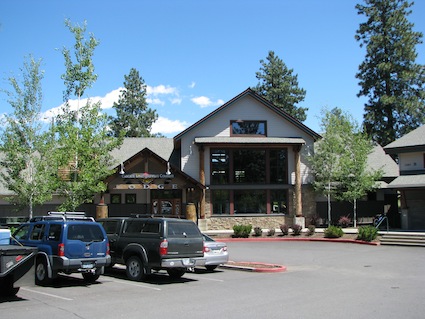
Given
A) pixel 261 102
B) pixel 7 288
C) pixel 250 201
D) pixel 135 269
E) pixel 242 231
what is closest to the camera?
pixel 7 288

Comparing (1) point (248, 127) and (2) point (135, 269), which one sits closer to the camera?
(2) point (135, 269)

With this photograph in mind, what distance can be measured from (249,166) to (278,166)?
2.33 metres

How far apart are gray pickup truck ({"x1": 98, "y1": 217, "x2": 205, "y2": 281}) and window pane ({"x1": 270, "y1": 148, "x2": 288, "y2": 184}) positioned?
2220cm

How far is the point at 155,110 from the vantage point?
73.4 metres

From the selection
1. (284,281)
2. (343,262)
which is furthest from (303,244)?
(284,281)

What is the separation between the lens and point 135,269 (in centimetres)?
1420

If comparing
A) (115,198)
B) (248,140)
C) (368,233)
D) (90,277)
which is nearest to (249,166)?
(248,140)

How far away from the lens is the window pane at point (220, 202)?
35.7m

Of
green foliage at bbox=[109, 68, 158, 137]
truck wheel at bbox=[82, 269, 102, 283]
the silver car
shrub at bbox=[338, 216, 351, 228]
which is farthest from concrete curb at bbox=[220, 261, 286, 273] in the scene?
green foliage at bbox=[109, 68, 158, 137]

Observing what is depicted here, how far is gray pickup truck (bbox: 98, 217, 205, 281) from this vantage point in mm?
13461

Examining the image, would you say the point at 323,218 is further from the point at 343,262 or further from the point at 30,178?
the point at 30,178

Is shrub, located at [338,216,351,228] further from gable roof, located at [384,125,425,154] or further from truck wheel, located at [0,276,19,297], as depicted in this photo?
truck wheel, located at [0,276,19,297]

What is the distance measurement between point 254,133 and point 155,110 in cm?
3911

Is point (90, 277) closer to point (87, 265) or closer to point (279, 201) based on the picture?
point (87, 265)
